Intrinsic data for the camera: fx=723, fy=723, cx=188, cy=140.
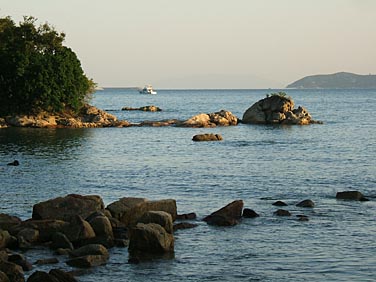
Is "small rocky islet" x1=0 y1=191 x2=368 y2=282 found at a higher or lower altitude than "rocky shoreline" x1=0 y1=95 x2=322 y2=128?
lower

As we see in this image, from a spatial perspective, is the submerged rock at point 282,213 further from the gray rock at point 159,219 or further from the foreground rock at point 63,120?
the foreground rock at point 63,120

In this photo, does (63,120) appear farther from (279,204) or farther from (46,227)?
(46,227)

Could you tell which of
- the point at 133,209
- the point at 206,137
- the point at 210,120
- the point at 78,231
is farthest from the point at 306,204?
the point at 210,120

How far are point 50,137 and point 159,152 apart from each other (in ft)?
72.0

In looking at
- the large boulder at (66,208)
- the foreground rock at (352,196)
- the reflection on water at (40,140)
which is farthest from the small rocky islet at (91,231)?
the reflection on water at (40,140)

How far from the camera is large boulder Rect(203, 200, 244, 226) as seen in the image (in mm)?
34281

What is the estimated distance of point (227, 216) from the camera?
35.3 meters

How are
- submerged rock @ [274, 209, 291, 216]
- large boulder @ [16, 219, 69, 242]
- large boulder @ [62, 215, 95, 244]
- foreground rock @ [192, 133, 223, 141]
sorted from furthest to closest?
foreground rock @ [192, 133, 223, 141], submerged rock @ [274, 209, 291, 216], large boulder @ [16, 219, 69, 242], large boulder @ [62, 215, 95, 244]

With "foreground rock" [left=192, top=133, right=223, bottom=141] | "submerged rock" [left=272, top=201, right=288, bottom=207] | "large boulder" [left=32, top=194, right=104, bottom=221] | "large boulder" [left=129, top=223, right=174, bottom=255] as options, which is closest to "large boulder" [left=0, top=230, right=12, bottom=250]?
"large boulder" [left=32, top=194, right=104, bottom=221]

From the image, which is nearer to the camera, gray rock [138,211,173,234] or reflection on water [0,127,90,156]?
gray rock [138,211,173,234]

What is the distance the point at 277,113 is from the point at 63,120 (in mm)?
34717

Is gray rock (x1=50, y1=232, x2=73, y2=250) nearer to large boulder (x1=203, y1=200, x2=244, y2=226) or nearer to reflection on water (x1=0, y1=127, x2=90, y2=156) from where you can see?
large boulder (x1=203, y1=200, x2=244, y2=226)

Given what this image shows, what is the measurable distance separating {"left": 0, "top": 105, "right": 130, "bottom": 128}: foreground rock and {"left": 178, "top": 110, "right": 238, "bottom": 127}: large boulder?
10.6 meters

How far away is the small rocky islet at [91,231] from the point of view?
1045 inches
